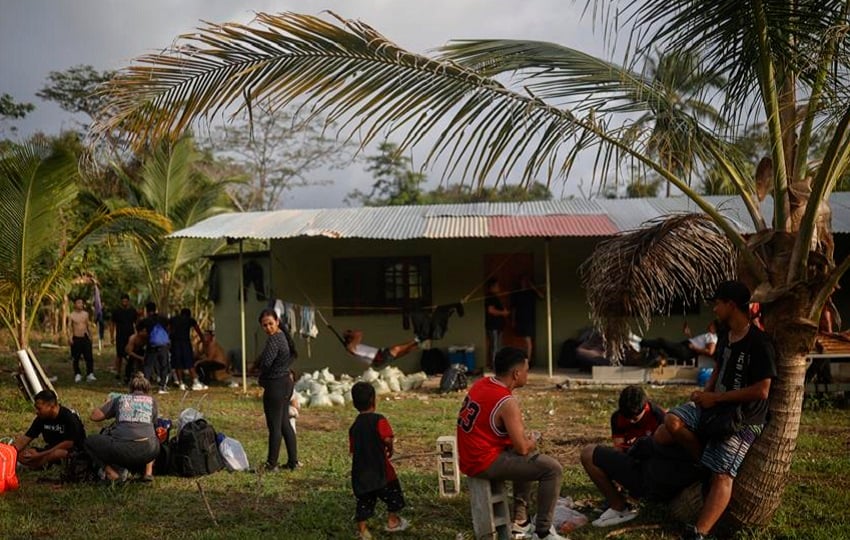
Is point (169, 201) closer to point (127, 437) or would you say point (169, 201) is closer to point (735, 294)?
point (127, 437)

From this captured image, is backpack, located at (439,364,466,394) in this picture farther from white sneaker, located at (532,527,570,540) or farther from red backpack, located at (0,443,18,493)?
white sneaker, located at (532,527,570,540)

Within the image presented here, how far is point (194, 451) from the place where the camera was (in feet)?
24.4

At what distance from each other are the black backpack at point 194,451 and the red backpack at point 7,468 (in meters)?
1.29

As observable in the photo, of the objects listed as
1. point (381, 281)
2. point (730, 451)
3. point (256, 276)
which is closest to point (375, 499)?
point (730, 451)

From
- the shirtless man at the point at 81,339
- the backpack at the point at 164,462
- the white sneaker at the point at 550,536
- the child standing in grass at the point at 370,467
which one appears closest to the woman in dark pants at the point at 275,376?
the backpack at the point at 164,462

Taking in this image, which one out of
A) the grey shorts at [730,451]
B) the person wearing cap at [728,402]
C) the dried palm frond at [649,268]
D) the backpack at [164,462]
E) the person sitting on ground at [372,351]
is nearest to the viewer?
the person wearing cap at [728,402]

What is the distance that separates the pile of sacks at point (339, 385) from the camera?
11953 mm

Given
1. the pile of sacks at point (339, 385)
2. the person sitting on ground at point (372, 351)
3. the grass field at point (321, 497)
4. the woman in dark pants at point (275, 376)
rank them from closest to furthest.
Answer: the grass field at point (321, 497), the woman in dark pants at point (275, 376), the pile of sacks at point (339, 385), the person sitting on ground at point (372, 351)

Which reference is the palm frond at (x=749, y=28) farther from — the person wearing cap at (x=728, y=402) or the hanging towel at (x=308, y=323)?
the hanging towel at (x=308, y=323)

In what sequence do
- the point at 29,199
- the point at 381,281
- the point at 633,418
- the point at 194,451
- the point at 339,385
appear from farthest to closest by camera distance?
the point at 381,281
the point at 339,385
the point at 29,199
the point at 194,451
the point at 633,418

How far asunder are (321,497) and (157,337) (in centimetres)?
750

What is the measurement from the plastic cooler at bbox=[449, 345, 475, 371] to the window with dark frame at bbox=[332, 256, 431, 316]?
1.12 meters

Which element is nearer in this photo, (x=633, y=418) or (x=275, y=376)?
(x=633, y=418)

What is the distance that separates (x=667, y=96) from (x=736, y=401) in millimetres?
2085
